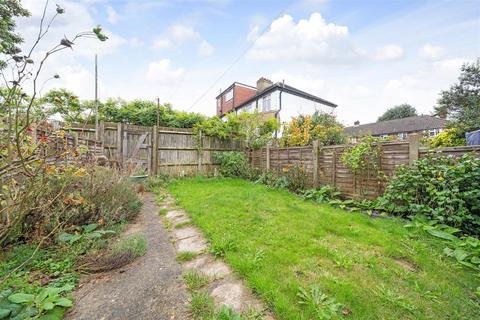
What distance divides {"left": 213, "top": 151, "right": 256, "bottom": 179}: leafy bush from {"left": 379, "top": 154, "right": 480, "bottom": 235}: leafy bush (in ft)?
18.3

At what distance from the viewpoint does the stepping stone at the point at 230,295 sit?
1722 mm

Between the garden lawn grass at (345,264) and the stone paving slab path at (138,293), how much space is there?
618mm

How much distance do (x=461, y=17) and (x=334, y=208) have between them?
543 cm

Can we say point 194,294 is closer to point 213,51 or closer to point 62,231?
point 62,231

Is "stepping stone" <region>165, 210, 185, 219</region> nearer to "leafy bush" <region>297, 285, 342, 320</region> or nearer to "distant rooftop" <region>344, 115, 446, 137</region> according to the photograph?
"leafy bush" <region>297, 285, 342, 320</region>

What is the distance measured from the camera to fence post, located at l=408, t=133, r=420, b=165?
3.87 m

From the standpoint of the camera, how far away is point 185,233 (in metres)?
3.33

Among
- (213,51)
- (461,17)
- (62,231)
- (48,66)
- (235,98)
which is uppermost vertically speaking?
(235,98)

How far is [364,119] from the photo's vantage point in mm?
37094

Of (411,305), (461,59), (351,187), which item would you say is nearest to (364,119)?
(461,59)

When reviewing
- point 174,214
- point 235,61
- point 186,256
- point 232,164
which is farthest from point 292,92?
point 186,256

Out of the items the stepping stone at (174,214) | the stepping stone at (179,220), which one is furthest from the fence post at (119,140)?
the stepping stone at (179,220)

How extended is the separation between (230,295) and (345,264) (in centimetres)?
131

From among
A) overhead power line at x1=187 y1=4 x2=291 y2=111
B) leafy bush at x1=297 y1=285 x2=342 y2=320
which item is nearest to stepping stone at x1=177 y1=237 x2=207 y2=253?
leafy bush at x1=297 y1=285 x2=342 y2=320
